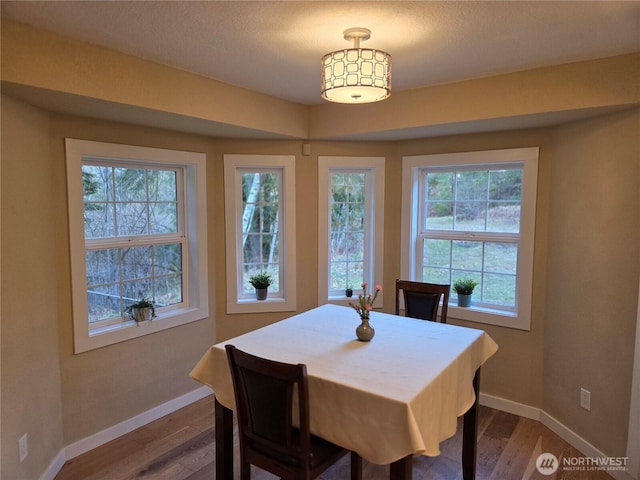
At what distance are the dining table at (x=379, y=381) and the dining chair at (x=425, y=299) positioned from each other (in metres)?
0.28

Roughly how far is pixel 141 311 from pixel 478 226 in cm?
→ 267

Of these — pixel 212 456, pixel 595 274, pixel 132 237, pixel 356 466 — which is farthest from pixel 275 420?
pixel 595 274

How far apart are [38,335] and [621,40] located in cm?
339

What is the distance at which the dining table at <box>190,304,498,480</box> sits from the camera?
64.9 inches

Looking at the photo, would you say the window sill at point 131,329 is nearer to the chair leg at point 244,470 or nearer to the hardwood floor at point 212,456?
the hardwood floor at point 212,456

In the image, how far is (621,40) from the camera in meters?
2.03

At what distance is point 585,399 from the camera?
8.70 feet

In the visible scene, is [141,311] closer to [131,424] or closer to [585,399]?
[131,424]

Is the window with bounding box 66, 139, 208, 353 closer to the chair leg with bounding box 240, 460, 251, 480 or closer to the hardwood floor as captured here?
the hardwood floor

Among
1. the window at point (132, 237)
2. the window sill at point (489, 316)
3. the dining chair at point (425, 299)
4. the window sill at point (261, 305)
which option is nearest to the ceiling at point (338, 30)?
the window at point (132, 237)

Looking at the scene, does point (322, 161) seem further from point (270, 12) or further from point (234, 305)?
point (270, 12)

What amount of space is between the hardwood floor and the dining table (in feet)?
0.96

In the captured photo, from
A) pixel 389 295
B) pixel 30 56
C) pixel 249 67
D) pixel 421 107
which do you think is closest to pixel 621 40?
pixel 421 107

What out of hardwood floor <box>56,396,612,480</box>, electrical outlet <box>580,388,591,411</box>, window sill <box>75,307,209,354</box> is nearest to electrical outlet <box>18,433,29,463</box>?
hardwood floor <box>56,396,612,480</box>
